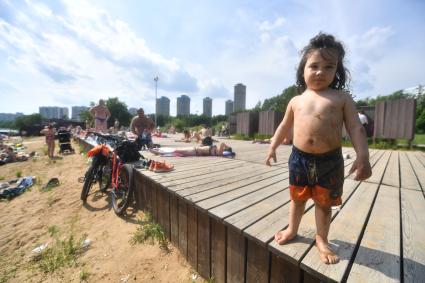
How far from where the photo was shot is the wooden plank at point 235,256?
6.32 ft

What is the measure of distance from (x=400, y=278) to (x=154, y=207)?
3.12 meters

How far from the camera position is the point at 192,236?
2592 millimetres

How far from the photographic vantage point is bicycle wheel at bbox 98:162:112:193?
4727mm

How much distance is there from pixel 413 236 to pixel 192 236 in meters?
2.12

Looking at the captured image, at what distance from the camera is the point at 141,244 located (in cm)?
312

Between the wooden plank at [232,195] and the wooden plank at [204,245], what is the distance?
14 cm

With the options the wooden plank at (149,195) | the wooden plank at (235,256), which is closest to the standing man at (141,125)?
the wooden plank at (149,195)

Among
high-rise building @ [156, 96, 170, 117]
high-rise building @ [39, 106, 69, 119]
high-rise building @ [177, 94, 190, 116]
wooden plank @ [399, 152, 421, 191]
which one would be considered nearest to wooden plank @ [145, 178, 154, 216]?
wooden plank @ [399, 152, 421, 191]

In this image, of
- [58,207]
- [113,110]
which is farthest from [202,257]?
[113,110]

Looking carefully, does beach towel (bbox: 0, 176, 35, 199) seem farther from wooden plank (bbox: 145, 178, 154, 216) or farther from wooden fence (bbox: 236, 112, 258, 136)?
wooden fence (bbox: 236, 112, 258, 136)

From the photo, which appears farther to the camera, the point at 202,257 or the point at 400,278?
the point at 202,257

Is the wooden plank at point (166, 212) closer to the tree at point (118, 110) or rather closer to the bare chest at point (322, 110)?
the bare chest at point (322, 110)

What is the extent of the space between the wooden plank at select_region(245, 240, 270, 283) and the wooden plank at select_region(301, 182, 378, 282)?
38cm

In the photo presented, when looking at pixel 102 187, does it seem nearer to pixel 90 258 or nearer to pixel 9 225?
pixel 9 225
